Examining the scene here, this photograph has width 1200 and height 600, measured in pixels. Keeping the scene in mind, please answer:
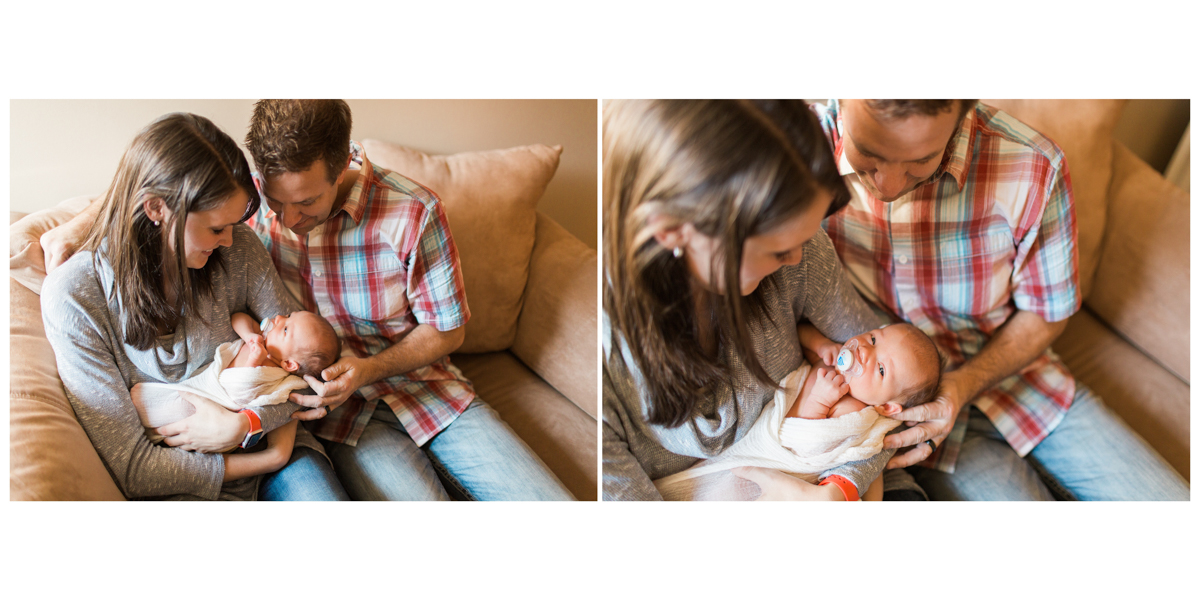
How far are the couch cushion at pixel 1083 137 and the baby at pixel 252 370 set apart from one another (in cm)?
154

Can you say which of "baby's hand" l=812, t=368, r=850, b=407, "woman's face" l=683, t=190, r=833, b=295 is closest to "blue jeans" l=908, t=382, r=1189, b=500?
"baby's hand" l=812, t=368, r=850, b=407

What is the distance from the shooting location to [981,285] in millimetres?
1491

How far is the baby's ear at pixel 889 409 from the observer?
56.1 inches

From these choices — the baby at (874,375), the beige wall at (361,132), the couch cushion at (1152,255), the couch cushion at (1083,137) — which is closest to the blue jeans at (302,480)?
the beige wall at (361,132)

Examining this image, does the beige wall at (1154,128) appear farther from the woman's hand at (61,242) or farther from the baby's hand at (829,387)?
the woman's hand at (61,242)

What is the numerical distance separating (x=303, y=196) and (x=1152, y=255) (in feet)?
6.22

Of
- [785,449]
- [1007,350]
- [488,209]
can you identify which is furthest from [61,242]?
[1007,350]

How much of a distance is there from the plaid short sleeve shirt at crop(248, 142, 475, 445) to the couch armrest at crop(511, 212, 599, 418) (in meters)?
0.17

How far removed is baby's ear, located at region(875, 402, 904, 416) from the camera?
1.42 meters

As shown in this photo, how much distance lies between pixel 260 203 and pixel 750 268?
3.30 ft

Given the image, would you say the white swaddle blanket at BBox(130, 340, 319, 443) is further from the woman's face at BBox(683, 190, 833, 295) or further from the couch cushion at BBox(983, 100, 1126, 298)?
the couch cushion at BBox(983, 100, 1126, 298)
